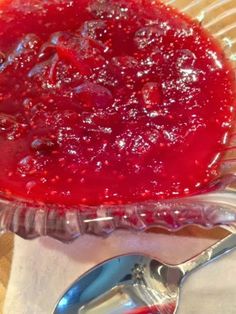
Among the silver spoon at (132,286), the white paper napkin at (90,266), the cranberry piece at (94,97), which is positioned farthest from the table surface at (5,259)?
the cranberry piece at (94,97)

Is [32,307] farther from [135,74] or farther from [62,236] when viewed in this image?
[135,74]

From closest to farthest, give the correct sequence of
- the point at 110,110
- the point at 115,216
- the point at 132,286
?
the point at 115,216 → the point at 132,286 → the point at 110,110

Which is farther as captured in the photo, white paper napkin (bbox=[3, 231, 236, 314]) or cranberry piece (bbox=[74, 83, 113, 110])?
cranberry piece (bbox=[74, 83, 113, 110])

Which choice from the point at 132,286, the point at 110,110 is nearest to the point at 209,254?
the point at 132,286

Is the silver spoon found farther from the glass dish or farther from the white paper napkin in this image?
the glass dish

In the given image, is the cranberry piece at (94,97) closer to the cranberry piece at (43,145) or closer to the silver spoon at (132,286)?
the cranberry piece at (43,145)

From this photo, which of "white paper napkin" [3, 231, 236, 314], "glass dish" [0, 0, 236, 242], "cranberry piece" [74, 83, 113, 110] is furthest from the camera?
"cranberry piece" [74, 83, 113, 110]

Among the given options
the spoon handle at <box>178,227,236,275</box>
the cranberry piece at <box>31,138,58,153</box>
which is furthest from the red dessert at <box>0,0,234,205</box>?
the spoon handle at <box>178,227,236,275</box>

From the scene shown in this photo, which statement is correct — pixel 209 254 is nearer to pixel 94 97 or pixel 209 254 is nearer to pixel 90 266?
pixel 90 266
